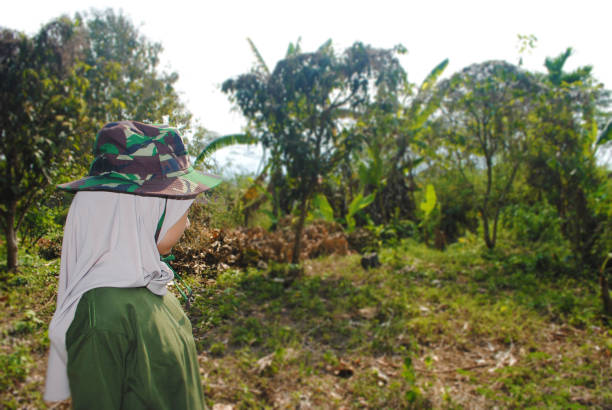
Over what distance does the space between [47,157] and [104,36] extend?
1693 centimetres

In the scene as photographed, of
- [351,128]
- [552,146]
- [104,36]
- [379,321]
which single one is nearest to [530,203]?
[552,146]

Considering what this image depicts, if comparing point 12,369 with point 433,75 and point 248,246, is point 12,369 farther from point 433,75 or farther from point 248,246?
point 433,75

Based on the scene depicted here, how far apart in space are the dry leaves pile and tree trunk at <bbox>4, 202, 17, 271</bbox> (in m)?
1.98

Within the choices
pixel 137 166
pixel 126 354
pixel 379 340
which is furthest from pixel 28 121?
pixel 379 340

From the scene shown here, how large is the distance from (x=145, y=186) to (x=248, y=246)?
3.48 metres

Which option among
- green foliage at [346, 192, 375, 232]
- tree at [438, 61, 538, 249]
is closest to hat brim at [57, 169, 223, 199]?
tree at [438, 61, 538, 249]

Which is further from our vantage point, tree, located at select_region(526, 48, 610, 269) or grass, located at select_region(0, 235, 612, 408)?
tree, located at select_region(526, 48, 610, 269)

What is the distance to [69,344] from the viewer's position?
86cm

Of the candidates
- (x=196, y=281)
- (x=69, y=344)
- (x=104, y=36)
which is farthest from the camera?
(x=104, y=36)

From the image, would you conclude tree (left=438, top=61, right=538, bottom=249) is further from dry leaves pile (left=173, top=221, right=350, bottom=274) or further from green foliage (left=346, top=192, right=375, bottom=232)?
dry leaves pile (left=173, top=221, right=350, bottom=274)

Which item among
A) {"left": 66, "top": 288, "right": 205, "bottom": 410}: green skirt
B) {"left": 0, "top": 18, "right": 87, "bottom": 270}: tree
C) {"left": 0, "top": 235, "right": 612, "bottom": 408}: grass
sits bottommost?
{"left": 0, "top": 235, "right": 612, "bottom": 408}: grass

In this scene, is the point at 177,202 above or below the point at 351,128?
below

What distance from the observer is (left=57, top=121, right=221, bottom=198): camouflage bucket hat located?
3.00 ft

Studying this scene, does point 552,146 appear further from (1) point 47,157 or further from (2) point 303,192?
(1) point 47,157
